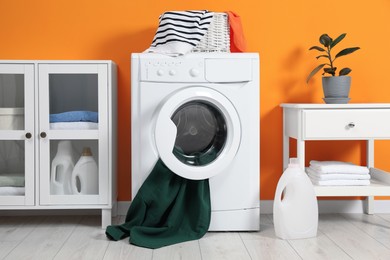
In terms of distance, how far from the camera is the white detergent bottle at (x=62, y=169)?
2902mm

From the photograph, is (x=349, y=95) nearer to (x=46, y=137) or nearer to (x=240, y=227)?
(x=240, y=227)

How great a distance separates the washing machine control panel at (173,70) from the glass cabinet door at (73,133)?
0.25m

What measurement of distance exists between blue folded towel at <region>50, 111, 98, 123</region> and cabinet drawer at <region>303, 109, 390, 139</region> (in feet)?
3.53

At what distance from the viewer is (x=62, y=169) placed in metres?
2.91

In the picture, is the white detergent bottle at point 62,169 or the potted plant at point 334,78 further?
the potted plant at point 334,78

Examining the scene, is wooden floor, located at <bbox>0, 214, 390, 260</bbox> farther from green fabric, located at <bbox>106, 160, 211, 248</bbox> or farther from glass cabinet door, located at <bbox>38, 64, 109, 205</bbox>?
glass cabinet door, located at <bbox>38, 64, 109, 205</bbox>

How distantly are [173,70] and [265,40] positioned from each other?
2.59 ft

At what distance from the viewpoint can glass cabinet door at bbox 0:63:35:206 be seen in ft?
9.45

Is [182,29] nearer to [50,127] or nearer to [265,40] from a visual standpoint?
[265,40]

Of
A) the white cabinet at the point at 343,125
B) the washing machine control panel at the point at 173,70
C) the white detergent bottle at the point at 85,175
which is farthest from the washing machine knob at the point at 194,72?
the white detergent bottle at the point at 85,175

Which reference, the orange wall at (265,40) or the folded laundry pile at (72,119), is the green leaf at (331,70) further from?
the folded laundry pile at (72,119)

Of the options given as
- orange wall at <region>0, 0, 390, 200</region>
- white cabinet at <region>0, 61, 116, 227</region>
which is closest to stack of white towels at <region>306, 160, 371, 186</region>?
orange wall at <region>0, 0, 390, 200</region>

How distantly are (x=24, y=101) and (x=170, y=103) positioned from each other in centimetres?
79

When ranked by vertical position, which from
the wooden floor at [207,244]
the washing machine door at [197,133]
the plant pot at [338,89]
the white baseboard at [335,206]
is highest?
the plant pot at [338,89]
